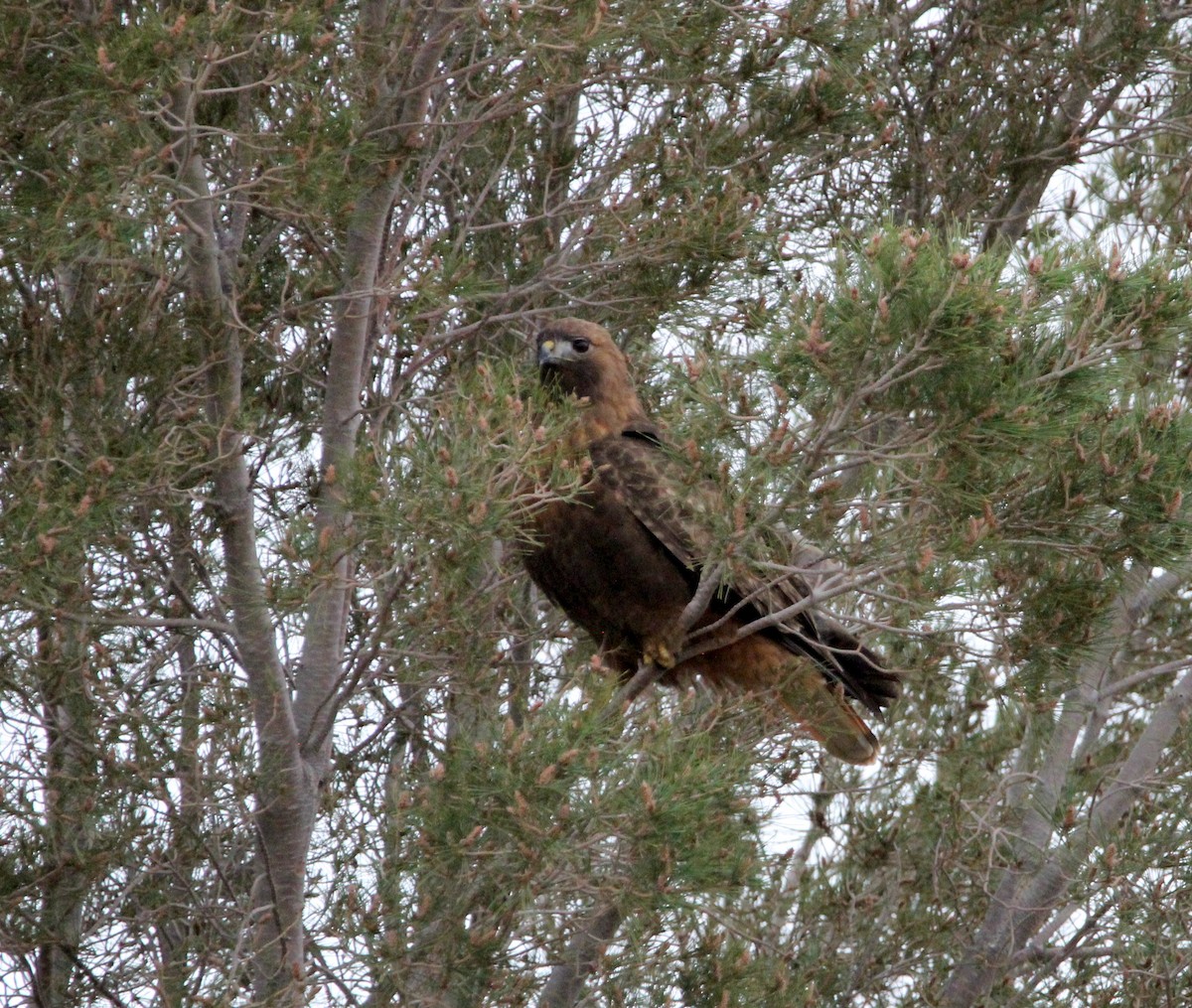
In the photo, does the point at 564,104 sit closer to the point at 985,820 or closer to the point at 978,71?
the point at 978,71

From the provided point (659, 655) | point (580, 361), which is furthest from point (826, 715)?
point (580, 361)

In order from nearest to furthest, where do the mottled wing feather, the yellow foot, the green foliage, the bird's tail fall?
1. the green foliage
2. the mottled wing feather
3. the yellow foot
4. the bird's tail

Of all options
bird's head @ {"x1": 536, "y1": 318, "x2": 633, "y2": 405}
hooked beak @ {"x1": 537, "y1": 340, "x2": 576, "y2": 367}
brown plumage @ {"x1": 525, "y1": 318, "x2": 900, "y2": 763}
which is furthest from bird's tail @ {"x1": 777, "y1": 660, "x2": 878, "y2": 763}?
hooked beak @ {"x1": 537, "y1": 340, "x2": 576, "y2": 367}

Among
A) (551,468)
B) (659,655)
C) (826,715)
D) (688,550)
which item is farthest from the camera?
(826,715)

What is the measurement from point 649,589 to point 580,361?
29.3 inches

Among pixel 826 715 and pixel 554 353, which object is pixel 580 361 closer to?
pixel 554 353

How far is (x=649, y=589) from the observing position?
14.6 feet

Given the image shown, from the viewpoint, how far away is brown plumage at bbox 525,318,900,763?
442cm

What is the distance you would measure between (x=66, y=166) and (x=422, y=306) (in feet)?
3.15

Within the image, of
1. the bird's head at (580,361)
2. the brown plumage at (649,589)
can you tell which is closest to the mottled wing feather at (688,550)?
the brown plumage at (649,589)

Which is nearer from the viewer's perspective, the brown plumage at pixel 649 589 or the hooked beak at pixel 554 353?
the brown plumage at pixel 649 589

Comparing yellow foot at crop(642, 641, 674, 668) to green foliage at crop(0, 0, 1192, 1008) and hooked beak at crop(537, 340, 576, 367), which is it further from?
hooked beak at crop(537, 340, 576, 367)

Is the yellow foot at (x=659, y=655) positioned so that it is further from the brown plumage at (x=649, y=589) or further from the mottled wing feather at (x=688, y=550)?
the mottled wing feather at (x=688, y=550)

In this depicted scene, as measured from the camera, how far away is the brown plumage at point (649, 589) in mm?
4418
